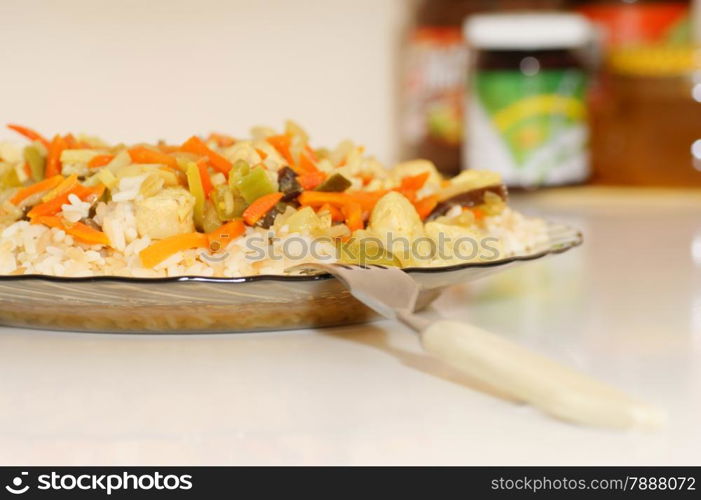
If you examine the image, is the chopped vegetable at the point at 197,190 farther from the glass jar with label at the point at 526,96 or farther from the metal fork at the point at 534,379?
the glass jar with label at the point at 526,96

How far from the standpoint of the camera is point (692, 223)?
6.14ft

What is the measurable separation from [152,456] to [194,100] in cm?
162

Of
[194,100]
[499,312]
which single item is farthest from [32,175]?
[194,100]

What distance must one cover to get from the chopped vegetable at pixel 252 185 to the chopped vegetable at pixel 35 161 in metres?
0.23

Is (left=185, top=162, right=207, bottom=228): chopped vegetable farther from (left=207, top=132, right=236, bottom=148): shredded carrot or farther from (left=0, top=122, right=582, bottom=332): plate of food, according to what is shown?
(left=207, top=132, right=236, bottom=148): shredded carrot

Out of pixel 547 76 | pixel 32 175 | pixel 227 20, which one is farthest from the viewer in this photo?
pixel 227 20

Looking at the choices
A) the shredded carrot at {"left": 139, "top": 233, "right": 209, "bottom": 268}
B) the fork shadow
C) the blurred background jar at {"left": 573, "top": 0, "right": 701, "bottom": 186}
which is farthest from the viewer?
the blurred background jar at {"left": 573, "top": 0, "right": 701, "bottom": 186}

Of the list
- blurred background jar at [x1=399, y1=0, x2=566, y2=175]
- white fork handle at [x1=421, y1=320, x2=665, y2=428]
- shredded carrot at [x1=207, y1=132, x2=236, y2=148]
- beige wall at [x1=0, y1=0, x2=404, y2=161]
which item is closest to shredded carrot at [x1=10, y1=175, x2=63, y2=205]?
shredded carrot at [x1=207, y1=132, x2=236, y2=148]

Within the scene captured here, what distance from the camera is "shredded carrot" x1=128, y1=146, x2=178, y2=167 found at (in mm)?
1057

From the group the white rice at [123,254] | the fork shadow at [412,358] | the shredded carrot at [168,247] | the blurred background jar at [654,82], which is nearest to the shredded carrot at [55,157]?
the white rice at [123,254]

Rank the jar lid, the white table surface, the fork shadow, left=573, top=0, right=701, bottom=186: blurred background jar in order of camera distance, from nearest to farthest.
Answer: the white table surface < the fork shadow < the jar lid < left=573, top=0, right=701, bottom=186: blurred background jar

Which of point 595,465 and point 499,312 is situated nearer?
point 595,465
